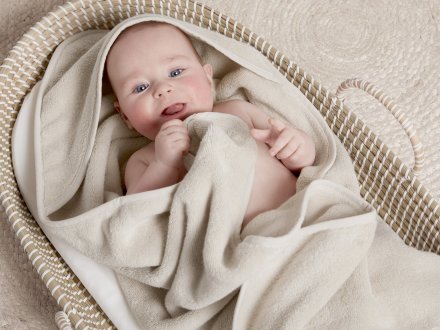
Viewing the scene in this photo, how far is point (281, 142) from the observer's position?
124 centimetres

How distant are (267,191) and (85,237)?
A: 1.28ft

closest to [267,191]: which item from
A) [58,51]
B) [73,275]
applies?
[73,275]

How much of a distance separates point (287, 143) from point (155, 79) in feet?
1.07

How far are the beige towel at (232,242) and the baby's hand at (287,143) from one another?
0.12ft

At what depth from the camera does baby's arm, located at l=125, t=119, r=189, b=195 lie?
127 cm

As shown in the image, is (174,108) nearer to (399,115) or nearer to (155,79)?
(155,79)

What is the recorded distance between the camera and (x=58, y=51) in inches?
59.7

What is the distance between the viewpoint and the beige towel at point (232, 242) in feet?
3.84

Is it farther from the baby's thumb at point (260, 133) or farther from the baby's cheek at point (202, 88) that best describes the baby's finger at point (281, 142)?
the baby's cheek at point (202, 88)

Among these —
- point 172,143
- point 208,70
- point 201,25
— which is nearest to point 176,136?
point 172,143

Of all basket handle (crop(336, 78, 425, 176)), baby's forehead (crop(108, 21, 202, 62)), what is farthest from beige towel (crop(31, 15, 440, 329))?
basket handle (crop(336, 78, 425, 176))

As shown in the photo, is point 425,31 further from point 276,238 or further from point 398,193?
point 276,238

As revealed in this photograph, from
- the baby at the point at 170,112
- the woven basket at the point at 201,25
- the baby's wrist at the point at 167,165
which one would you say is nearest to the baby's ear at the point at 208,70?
the baby at the point at 170,112

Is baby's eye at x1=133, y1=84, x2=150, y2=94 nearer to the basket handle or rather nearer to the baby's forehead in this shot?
the baby's forehead
